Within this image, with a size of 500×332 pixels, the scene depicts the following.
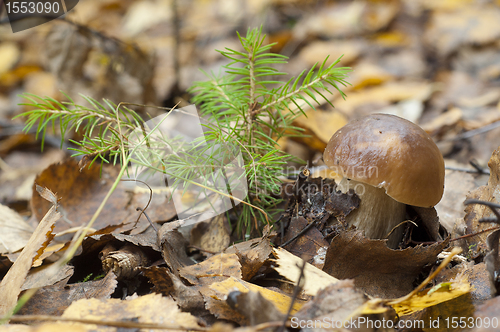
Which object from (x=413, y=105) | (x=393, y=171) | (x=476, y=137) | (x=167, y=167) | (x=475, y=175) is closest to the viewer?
(x=393, y=171)

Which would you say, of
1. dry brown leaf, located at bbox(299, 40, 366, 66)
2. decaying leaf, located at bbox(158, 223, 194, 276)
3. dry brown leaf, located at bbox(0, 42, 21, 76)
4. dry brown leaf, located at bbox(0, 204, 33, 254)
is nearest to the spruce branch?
decaying leaf, located at bbox(158, 223, 194, 276)

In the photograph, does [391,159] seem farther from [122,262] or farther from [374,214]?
[122,262]

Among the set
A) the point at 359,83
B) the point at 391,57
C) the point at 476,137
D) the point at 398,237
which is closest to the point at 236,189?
the point at 398,237

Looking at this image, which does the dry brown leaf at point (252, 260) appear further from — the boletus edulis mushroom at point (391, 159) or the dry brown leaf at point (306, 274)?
the boletus edulis mushroom at point (391, 159)

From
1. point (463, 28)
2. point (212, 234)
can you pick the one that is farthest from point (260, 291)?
point (463, 28)

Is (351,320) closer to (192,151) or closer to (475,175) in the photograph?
(192,151)

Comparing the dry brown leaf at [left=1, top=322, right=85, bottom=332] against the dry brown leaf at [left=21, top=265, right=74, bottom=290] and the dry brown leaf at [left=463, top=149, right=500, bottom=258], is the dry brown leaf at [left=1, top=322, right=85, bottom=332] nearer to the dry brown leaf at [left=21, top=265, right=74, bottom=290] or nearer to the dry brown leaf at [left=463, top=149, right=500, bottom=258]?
the dry brown leaf at [left=21, top=265, right=74, bottom=290]

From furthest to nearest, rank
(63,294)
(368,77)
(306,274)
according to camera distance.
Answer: (368,77) → (63,294) → (306,274)
